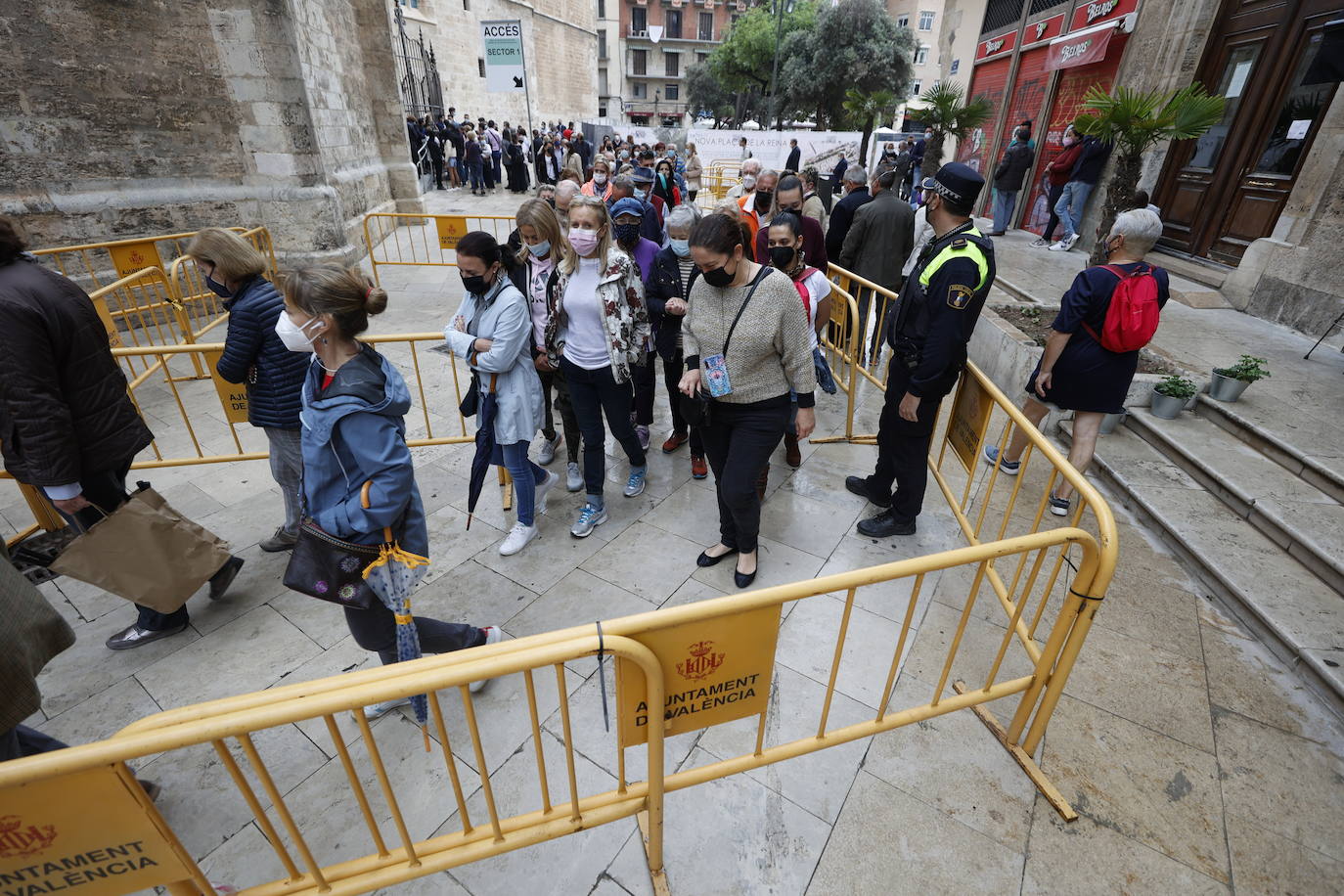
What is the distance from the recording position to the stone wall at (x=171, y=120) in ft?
21.7

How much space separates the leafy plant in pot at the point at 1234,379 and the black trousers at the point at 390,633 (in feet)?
18.5

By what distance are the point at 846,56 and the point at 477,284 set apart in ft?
121

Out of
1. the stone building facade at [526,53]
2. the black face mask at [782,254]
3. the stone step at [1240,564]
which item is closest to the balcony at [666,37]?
the stone building facade at [526,53]

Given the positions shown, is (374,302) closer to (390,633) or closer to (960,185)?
(390,633)

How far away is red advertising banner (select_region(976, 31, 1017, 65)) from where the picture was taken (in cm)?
1364

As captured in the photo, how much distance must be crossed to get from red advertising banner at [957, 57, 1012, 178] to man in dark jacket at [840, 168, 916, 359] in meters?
10.2

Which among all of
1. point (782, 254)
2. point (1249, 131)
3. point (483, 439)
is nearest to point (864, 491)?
point (782, 254)

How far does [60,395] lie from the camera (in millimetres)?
2543

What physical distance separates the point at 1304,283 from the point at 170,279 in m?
11.1

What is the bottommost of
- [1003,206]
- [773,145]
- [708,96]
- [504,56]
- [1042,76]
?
[1003,206]

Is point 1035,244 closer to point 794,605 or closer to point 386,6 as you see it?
point 794,605

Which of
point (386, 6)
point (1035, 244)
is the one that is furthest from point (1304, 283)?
point (386, 6)

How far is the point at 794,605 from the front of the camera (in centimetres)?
332

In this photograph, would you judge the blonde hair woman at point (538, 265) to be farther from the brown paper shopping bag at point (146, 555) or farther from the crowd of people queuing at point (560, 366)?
the brown paper shopping bag at point (146, 555)
